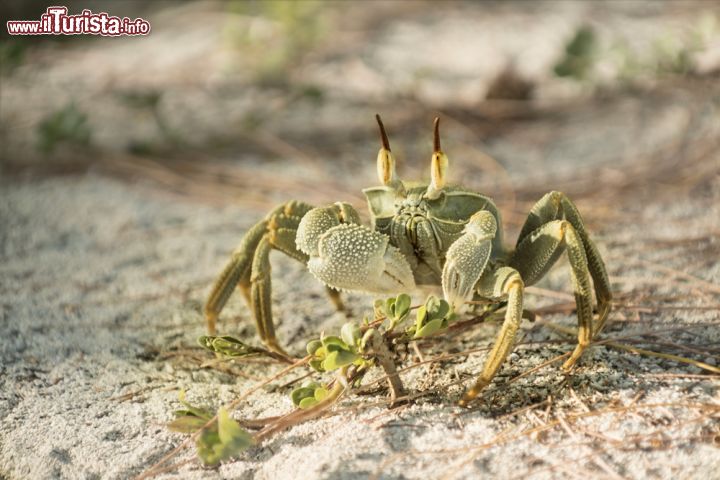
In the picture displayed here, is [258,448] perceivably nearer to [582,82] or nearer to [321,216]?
[321,216]

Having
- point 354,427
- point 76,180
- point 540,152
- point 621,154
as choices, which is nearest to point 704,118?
point 621,154

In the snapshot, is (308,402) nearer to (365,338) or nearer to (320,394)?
(320,394)

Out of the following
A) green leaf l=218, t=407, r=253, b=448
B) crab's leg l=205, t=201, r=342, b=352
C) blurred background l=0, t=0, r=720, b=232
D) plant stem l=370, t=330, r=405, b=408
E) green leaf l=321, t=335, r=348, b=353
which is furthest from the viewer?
blurred background l=0, t=0, r=720, b=232

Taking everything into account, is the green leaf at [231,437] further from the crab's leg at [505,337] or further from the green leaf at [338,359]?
the crab's leg at [505,337]

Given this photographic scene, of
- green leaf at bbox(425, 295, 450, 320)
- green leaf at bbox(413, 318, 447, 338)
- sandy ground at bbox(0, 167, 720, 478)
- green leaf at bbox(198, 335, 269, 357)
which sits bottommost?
sandy ground at bbox(0, 167, 720, 478)

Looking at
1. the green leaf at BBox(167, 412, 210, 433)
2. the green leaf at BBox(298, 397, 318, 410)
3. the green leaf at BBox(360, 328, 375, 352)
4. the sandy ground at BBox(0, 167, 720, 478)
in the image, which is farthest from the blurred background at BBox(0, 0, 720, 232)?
the green leaf at BBox(167, 412, 210, 433)

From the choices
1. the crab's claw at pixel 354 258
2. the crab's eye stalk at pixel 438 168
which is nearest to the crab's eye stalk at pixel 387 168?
the crab's eye stalk at pixel 438 168

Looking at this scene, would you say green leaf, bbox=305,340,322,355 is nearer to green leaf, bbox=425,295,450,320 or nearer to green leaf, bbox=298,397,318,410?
green leaf, bbox=298,397,318,410
